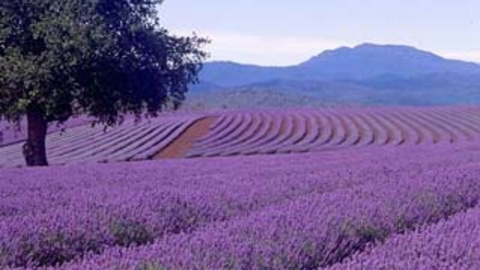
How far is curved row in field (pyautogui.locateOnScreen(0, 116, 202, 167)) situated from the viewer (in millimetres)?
25334

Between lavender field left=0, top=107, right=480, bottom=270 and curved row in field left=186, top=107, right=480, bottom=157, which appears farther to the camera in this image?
curved row in field left=186, top=107, right=480, bottom=157

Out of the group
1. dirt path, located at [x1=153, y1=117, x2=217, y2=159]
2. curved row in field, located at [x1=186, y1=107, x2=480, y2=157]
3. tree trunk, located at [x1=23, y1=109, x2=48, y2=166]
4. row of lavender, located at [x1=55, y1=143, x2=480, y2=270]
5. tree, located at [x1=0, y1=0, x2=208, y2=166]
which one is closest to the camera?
row of lavender, located at [x1=55, y1=143, x2=480, y2=270]

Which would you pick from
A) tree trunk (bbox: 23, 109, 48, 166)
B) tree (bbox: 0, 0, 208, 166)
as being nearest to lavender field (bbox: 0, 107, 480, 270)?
tree (bbox: 0, 0, 208, 166)

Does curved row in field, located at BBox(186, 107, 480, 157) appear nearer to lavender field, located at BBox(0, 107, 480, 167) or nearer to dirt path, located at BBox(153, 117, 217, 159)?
lavender field, located at BBox(0, 107, 480, 167)

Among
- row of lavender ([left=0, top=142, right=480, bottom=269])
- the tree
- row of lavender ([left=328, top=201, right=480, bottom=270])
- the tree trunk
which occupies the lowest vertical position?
the tree trunk

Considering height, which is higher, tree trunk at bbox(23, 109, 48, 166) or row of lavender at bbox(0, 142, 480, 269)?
row of lavender at bbox(0, 142, 480, 269)

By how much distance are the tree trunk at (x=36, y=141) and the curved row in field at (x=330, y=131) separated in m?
6.63

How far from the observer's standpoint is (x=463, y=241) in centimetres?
341

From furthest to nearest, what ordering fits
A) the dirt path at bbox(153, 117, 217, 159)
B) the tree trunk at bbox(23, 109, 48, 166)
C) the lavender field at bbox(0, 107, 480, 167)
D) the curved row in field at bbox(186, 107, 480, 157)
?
the curved row in field at bbox(186, 107, 480, 157)
the dirt path at bbox(153, 117, 217, 159)
the lavender field at bbox(0, 107, 480, 167)
the tree trunk at bbox(23, 109, 48, 166)

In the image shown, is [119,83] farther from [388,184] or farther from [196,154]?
[388,184]

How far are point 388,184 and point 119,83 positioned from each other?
12503 millimetres

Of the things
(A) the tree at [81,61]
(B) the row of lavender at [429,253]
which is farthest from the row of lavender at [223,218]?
(A) the tree at [81,61]

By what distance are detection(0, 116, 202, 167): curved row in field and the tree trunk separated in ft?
12.0

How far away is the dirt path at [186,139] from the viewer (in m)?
26.7
